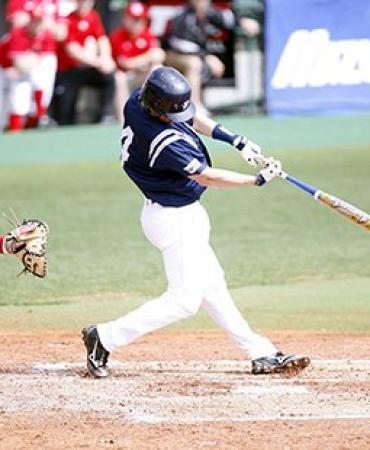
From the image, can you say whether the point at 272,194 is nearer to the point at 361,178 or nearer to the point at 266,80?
the point at 361,178

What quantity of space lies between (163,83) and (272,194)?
7.26 meters

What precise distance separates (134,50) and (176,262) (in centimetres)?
1032

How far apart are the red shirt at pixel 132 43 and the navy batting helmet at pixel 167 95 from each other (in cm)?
1026

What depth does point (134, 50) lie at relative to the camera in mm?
17297

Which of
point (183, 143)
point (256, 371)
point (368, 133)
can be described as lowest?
point (368, 133)

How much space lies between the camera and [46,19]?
54.8ft

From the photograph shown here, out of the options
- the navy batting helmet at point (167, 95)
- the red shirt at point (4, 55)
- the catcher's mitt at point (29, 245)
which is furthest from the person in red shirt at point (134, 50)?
the navy batting helmet at point (167, 95)

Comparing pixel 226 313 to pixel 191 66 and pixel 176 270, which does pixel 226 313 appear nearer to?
pixel 176 270

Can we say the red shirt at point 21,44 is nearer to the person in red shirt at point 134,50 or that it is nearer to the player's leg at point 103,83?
the player's leg at point 103,83

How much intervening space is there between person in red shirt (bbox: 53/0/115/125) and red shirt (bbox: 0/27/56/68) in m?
0.47

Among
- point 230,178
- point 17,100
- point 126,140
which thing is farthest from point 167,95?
point 17,100

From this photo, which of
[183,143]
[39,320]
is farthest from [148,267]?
[183,143]

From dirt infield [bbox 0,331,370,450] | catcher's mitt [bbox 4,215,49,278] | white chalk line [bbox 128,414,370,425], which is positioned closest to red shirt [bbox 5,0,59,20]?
dirt infield [bbox 0,331,370,450]

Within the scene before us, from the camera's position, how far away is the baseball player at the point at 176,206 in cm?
705
